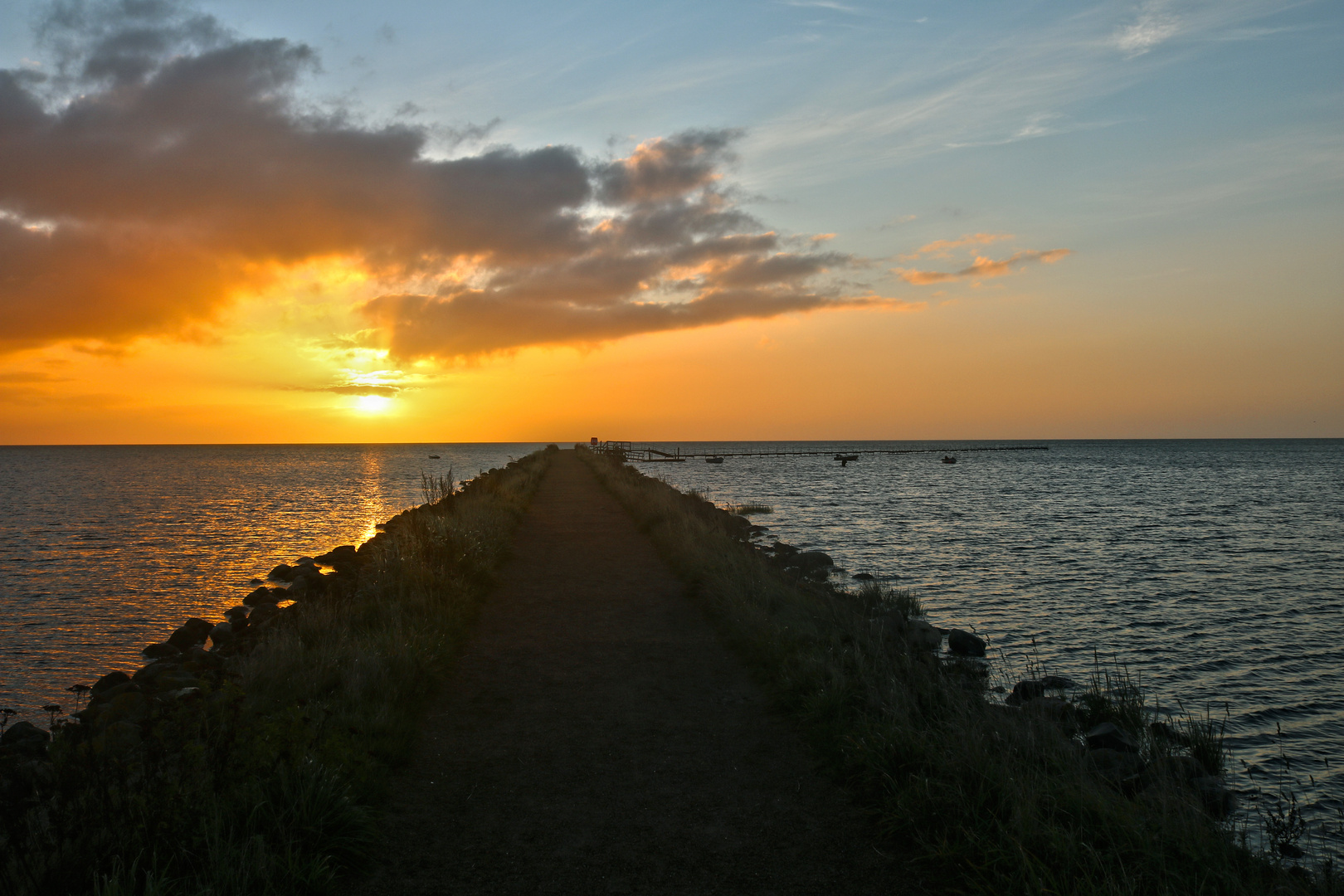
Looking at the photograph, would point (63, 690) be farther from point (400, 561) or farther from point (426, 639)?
point (426, 639)

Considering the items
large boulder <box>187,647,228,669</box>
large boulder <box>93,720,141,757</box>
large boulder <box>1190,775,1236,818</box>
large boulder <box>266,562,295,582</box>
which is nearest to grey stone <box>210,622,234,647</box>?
large boulder <box>187,647,228,669</box>

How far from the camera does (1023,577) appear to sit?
67.1 feet

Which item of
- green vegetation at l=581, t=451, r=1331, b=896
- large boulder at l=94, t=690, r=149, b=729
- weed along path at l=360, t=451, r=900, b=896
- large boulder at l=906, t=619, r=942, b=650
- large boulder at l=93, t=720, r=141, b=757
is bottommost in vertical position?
large boulder at l=906, t=619, r=942, b=650

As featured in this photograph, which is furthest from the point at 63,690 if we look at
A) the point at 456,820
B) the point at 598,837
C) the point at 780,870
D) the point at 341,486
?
the point at 341,486

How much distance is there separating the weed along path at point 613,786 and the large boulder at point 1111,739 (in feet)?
11.5

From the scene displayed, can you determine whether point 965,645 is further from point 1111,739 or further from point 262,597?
point 262,597

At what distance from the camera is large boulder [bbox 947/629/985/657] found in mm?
12727

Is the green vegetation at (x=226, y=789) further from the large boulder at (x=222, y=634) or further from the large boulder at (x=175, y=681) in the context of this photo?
the large boulder at (x=222, y=634)

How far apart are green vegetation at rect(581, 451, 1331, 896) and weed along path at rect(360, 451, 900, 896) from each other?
0.32 m

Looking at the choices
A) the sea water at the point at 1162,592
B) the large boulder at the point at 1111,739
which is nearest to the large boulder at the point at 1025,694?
the large boulder at the point at 1111,739

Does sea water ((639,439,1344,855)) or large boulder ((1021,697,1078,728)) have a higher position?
large boulder ((1021,697,1078,728))

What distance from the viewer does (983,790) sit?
498cm

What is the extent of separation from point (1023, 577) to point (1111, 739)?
45.0ft

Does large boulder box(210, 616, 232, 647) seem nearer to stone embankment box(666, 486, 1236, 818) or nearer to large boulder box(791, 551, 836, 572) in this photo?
stone embankment box(666, 486, 1236, 818)
